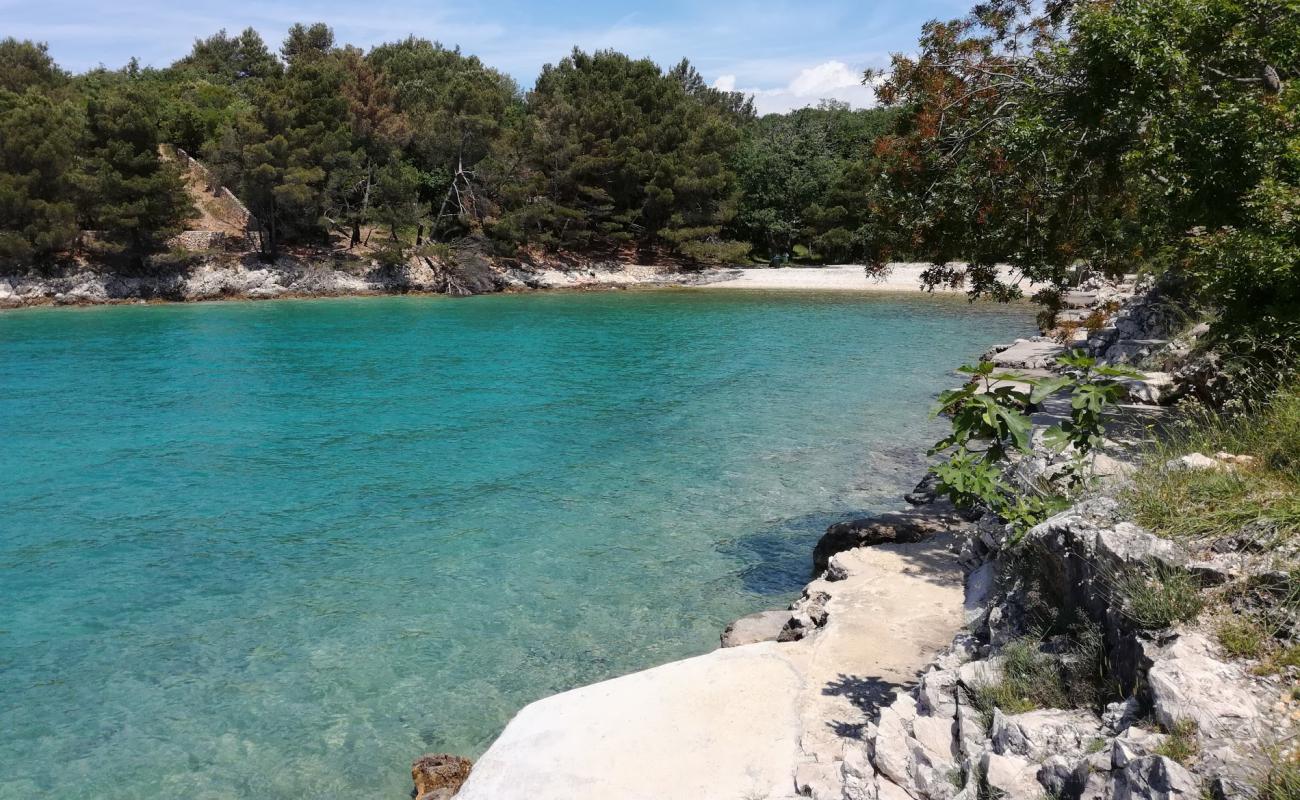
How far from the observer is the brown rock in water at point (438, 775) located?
7.35 meters

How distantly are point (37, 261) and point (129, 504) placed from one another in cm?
4626

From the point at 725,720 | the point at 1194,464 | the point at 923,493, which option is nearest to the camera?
the point at 1194,464

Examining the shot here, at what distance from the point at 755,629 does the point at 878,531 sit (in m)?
2.98

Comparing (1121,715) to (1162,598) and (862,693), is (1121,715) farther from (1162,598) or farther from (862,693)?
(862,693)

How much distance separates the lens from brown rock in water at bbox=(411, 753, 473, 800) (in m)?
7.35

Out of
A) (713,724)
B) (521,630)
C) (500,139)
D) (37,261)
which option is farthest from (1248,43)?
(37,261)

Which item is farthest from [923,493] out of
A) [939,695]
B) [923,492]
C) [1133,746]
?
[1133,746]

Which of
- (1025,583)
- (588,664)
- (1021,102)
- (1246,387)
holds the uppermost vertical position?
(1021,102)

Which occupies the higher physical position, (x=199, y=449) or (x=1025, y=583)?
(x=1025, y=583)

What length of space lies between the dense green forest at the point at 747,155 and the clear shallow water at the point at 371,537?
566 cm

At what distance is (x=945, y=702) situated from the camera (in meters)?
5.92

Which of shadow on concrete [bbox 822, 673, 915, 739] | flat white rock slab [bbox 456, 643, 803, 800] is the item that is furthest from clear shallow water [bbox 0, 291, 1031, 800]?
shadow on concrete [bbox 822, 673, 915, 739]

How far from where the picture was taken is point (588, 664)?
9.77 meters

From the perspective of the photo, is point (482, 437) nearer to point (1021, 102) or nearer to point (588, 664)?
point (588, 664)
